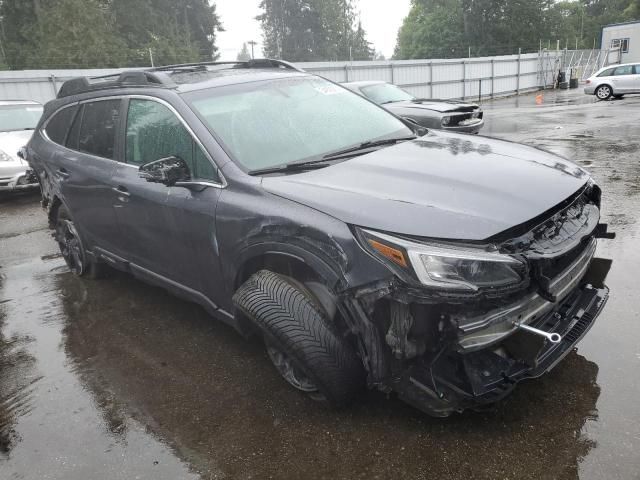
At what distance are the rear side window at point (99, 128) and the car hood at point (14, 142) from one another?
492 centimetres

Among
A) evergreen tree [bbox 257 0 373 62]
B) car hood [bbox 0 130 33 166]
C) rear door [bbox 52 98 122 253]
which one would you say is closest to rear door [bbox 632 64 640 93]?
car hood [bbox 0 130 33 166]

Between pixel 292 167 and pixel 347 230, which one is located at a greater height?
pixel 292 167

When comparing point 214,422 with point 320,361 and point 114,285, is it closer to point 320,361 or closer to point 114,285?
point 320,361

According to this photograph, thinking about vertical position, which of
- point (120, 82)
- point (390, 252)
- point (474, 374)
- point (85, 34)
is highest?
point (85, 34)

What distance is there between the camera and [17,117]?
964 centimetres

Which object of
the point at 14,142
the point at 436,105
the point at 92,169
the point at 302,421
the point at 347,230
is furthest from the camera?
the point at 436,105

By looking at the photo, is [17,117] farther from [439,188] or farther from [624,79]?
[624,79]

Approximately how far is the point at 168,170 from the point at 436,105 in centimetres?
813

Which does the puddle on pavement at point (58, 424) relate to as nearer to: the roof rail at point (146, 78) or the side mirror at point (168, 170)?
the side mirror at point (168, 170)

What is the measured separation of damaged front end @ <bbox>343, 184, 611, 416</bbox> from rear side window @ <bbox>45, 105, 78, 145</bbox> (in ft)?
11.3

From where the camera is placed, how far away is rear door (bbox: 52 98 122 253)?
13.1ft

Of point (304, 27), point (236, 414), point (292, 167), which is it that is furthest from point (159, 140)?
point (304, 27)

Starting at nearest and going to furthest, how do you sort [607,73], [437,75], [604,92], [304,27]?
[607,73] < [604,92] < [437,75] < [304,27]

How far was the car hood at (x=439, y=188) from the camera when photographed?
234cm
